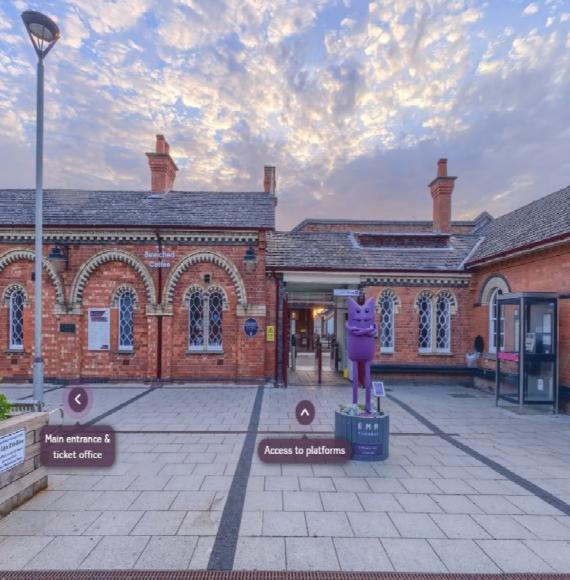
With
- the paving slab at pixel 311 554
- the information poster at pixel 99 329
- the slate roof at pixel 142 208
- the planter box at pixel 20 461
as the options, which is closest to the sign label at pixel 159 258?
the slate roof at pixel 142 208

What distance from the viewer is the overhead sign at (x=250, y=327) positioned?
1271 cm

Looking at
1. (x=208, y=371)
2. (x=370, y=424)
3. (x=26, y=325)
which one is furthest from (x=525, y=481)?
(x=26, y=325)

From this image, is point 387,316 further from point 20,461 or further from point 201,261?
point 20,461

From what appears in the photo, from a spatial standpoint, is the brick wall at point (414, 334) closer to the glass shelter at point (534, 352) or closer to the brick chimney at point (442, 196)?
the glass shelter at point (534, 352)

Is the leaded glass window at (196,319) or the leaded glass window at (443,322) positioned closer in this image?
the leaded glass window at (196,319)

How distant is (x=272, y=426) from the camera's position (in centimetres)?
814

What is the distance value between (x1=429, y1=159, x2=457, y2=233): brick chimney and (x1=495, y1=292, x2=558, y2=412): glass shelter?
8359mm

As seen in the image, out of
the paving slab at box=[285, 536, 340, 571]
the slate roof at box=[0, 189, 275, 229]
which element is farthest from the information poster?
the paving slab at box=[285, 536, 340, 571]

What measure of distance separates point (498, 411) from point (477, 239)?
805 centimetres

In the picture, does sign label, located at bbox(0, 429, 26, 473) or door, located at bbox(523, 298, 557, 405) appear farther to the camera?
door, located at bbox(523, 298, 557, 405)

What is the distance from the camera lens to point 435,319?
Answer: 1380 centimetres

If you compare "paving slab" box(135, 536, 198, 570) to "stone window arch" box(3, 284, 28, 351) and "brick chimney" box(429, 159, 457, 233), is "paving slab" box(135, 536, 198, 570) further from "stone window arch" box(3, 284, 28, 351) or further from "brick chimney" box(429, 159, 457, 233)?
"brick chimney" box(429, 159, 457, 233)

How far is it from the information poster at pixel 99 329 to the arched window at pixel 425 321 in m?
11.0

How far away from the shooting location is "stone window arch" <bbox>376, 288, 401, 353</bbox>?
13.7m
